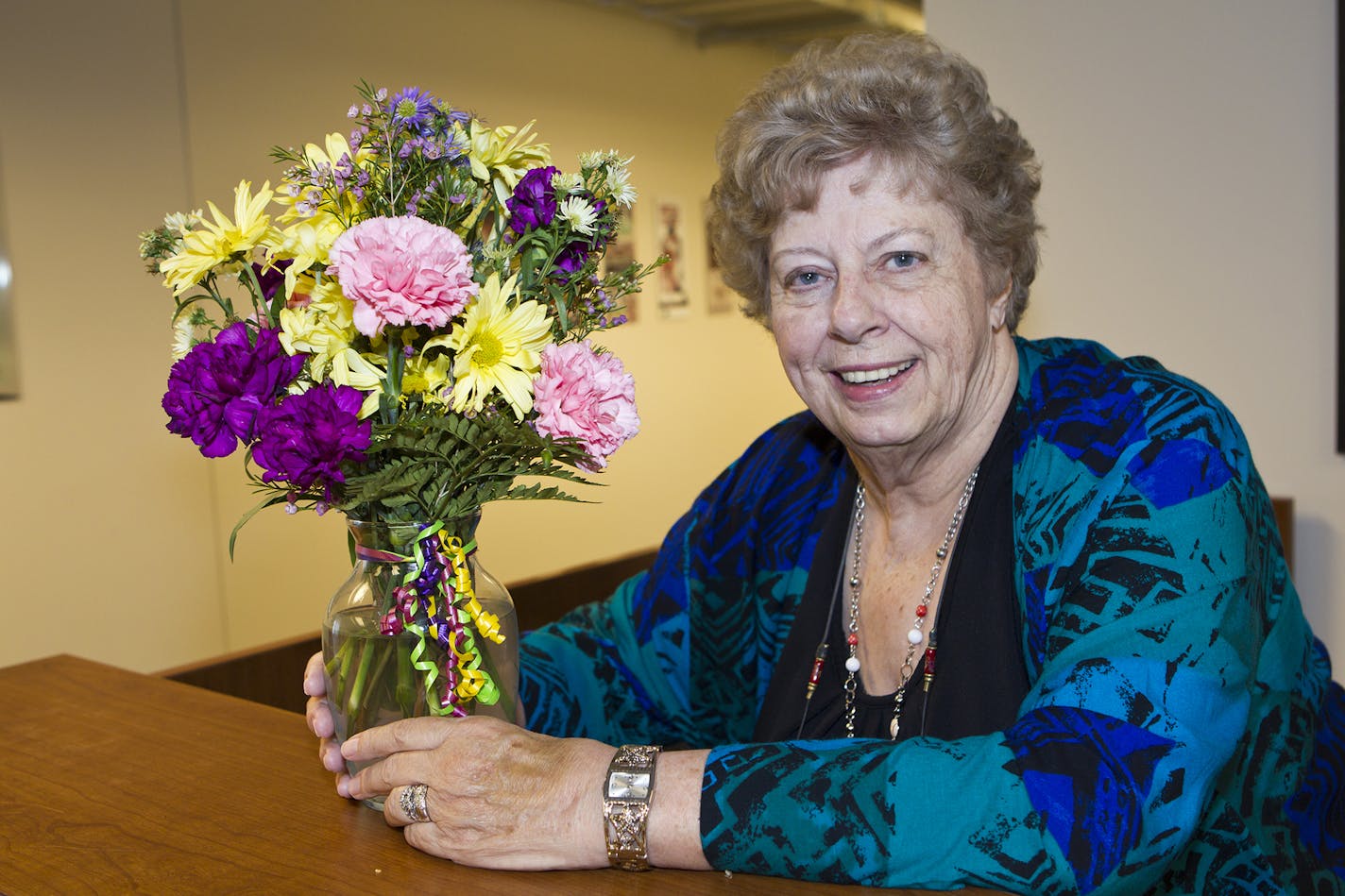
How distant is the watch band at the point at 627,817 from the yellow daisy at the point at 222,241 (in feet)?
1.98

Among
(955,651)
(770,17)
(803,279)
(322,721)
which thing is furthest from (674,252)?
(322,721)

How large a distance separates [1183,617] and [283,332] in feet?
2.91

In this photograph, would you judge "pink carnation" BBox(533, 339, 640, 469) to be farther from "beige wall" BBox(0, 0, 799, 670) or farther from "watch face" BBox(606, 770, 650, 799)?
"beige wall" BBox(0, 0, 799, 670)

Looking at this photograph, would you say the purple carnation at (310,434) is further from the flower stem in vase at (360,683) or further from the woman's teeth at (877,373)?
the woman's teeth at (877,373)

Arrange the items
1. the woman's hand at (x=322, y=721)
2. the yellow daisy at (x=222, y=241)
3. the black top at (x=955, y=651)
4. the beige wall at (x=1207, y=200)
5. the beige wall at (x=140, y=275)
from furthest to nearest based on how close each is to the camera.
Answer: the beige wall at (x=140, y=275)
the beige wall at (x=1207, y=200)
the black top at (x=955, y=651)
the woman's hand at (x=322, y=721)
the yellow daisy at (x=222, y=241)

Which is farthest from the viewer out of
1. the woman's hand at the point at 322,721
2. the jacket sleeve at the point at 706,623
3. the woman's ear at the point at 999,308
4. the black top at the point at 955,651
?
the jacket sleeve at the point at 706,623

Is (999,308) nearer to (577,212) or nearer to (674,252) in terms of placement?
(577,212)

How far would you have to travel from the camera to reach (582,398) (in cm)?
111

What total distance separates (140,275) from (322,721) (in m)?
3.80

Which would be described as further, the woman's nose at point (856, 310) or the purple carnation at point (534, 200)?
the woman's nose at point (856, 310)

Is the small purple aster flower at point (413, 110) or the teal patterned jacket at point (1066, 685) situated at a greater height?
the small purple aster flower at point (413, 110)

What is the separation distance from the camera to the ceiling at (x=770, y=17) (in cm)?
703

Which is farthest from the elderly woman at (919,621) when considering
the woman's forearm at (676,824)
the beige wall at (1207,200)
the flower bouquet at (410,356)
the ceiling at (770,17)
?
the ceiling at (770,17)

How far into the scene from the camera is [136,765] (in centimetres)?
141
